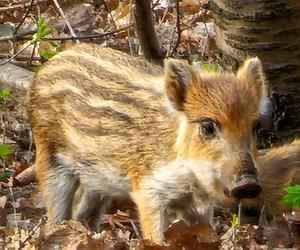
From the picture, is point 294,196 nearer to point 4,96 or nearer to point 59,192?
point 59,192

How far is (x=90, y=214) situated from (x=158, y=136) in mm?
998

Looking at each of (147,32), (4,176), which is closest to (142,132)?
(4,176)

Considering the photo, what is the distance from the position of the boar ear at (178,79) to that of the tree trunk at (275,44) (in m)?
0.97

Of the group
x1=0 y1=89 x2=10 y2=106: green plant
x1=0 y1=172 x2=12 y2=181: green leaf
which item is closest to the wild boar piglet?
x1=0 y1=172 x2=12 y2=181: green leaf

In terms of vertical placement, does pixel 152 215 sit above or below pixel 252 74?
below

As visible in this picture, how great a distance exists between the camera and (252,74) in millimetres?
5848

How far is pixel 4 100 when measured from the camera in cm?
824

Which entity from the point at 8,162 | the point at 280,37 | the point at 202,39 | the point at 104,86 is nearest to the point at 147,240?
the point at 104,86

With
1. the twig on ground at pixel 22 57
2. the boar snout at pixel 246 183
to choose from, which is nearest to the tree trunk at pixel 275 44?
the boar snout at pixel 246 183

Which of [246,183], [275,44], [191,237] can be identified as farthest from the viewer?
[275,44]

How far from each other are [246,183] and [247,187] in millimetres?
19

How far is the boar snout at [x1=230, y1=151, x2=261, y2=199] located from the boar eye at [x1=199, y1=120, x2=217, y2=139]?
0.34 m

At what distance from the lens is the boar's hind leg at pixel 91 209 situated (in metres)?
6.78

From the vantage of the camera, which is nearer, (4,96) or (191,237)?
(191,237)
